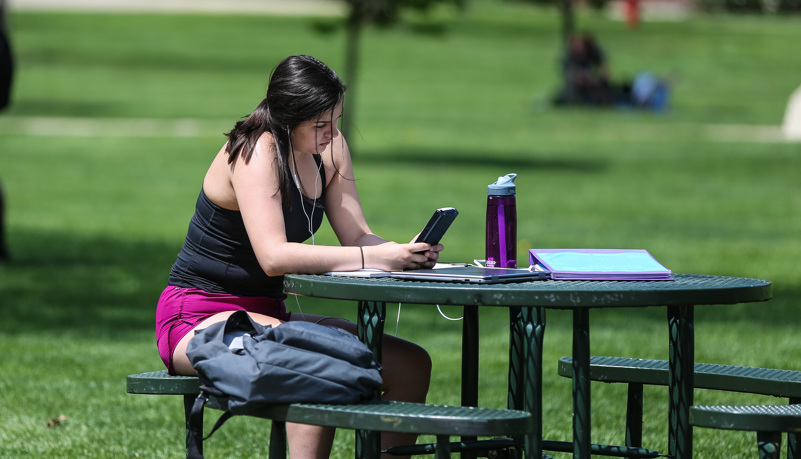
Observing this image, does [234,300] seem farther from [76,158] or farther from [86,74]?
[86,74]

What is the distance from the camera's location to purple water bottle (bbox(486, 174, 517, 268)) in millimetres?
4297

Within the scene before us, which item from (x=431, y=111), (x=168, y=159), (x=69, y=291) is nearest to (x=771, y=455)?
(x=69, y=291)

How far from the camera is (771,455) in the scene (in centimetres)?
387

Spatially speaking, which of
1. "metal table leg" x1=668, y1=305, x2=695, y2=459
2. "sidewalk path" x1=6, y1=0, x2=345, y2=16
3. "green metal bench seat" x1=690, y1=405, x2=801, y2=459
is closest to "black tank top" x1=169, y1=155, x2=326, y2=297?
"metal table leg" x1=668, y1=305, x2=695, y2=459

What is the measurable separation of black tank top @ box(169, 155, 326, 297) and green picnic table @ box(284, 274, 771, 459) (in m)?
0.37

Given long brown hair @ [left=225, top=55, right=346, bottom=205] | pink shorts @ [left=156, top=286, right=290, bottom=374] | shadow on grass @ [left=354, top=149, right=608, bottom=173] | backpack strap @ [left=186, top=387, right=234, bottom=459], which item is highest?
long brown hair @ [left=225, top=55, right=346, bottom=205]

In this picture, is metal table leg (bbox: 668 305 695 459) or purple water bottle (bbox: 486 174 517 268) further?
purple water bottle (bbox: 486 174 517 268)

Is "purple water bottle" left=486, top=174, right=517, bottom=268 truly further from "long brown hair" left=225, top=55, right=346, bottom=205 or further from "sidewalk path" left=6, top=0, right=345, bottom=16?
"sidewalk path" left=6, top=0, right=345, bottom=16

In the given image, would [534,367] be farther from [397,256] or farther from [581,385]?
[397,256]

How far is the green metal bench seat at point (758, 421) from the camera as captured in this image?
12.5ft

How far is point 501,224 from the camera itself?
432 centimetres

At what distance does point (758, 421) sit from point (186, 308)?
1792 mm

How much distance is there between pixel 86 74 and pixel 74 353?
129 ft

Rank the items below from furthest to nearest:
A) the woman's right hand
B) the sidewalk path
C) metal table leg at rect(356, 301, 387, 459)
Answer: the sidewalk path, the woman's right hand, metal table leg at rect(356, 301, 387, 459)
